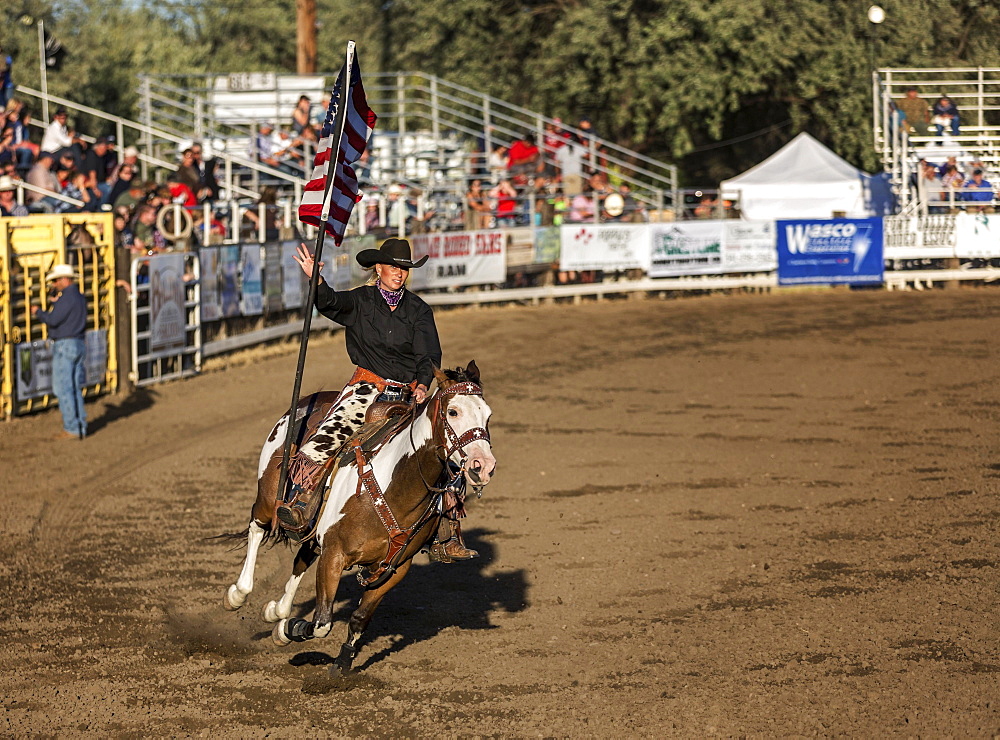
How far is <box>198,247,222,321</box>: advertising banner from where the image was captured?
1902 cm

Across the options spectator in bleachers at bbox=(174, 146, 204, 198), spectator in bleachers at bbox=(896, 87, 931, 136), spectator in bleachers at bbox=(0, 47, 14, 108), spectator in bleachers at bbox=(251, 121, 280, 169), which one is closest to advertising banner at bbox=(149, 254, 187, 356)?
spectator in bleachers at bbox=(174, 146, 204, 198)

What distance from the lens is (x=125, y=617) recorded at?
28.6ft

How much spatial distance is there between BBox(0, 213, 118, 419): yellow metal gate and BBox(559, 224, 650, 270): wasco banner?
13.1 m

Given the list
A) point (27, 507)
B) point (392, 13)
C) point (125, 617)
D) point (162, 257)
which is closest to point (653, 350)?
point (162, 257)

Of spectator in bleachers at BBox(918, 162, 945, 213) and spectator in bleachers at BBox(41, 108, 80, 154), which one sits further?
spectator in bleachers at BBox(918, 162, 945, 213)

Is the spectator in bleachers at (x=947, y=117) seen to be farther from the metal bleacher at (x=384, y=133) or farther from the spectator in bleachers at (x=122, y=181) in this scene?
the spectator in bleachers at (x=122, y=181)

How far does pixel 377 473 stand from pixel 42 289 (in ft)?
34.2

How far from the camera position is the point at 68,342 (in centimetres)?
1474

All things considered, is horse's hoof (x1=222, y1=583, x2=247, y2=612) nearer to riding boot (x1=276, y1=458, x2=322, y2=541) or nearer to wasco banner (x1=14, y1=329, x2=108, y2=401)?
riding boot (x1=276, y1=458, x2=322, y2=541)

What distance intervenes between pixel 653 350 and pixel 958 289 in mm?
11792

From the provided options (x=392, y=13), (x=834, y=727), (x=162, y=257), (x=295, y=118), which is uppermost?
(x=392, y=13)

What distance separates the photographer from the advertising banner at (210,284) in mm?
19016

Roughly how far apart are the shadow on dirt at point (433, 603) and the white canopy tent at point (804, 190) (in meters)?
24.1

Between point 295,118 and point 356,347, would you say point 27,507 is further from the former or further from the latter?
point 295,118
